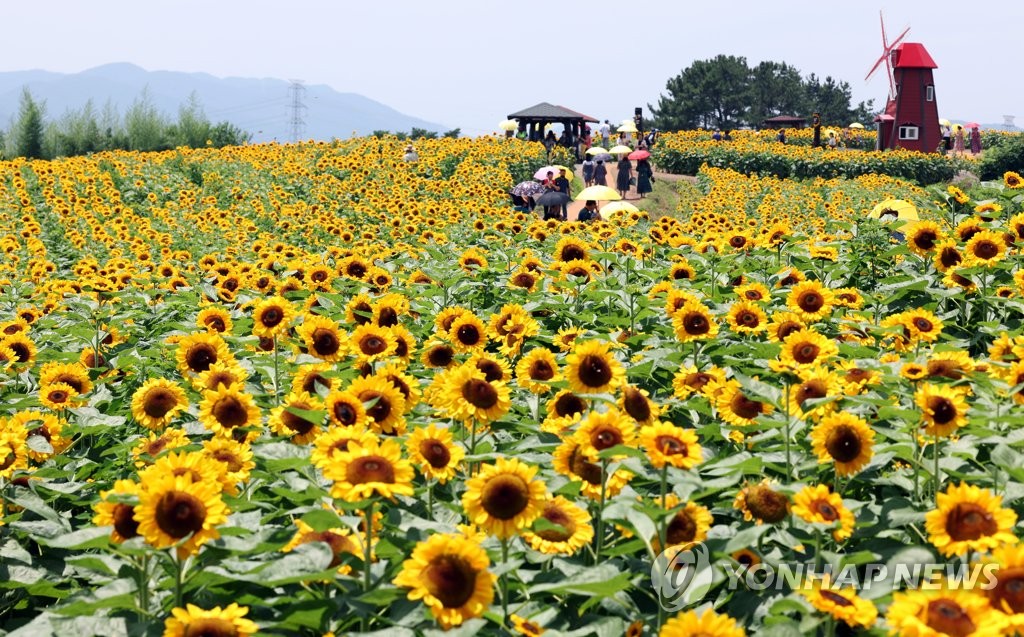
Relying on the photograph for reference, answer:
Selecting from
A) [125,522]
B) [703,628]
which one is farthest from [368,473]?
[703,628]

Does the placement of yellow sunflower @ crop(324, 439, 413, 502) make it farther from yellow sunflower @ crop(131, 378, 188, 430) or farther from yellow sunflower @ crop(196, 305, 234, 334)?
yellow sunflower @ crop(196, 305, 234, 334)

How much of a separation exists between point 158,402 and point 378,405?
3.88 feet

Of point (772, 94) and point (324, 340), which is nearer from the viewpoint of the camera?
point (324, 340)

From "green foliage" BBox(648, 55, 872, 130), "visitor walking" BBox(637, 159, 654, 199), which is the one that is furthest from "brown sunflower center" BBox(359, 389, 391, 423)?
"green foliage" BBox(648, 55, 872, 130)

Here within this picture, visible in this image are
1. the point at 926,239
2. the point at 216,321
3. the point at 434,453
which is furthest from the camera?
the point at 926,239

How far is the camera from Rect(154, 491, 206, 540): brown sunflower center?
251 centimetres

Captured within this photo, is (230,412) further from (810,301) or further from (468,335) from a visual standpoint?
(810,301)

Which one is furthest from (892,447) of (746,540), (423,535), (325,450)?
(325,450)

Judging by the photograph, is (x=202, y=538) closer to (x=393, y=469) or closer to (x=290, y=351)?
(x=393, y=469)

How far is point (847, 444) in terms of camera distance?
305cm

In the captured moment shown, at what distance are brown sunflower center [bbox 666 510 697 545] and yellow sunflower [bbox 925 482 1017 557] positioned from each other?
66 cm

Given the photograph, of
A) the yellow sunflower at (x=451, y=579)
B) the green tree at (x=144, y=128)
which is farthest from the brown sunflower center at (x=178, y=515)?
the green tree at (x=144, y=128)

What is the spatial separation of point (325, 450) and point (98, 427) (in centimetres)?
201

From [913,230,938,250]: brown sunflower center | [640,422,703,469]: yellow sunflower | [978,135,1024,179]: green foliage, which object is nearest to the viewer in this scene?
A: [640,422,703,469]: yellow sunflower
